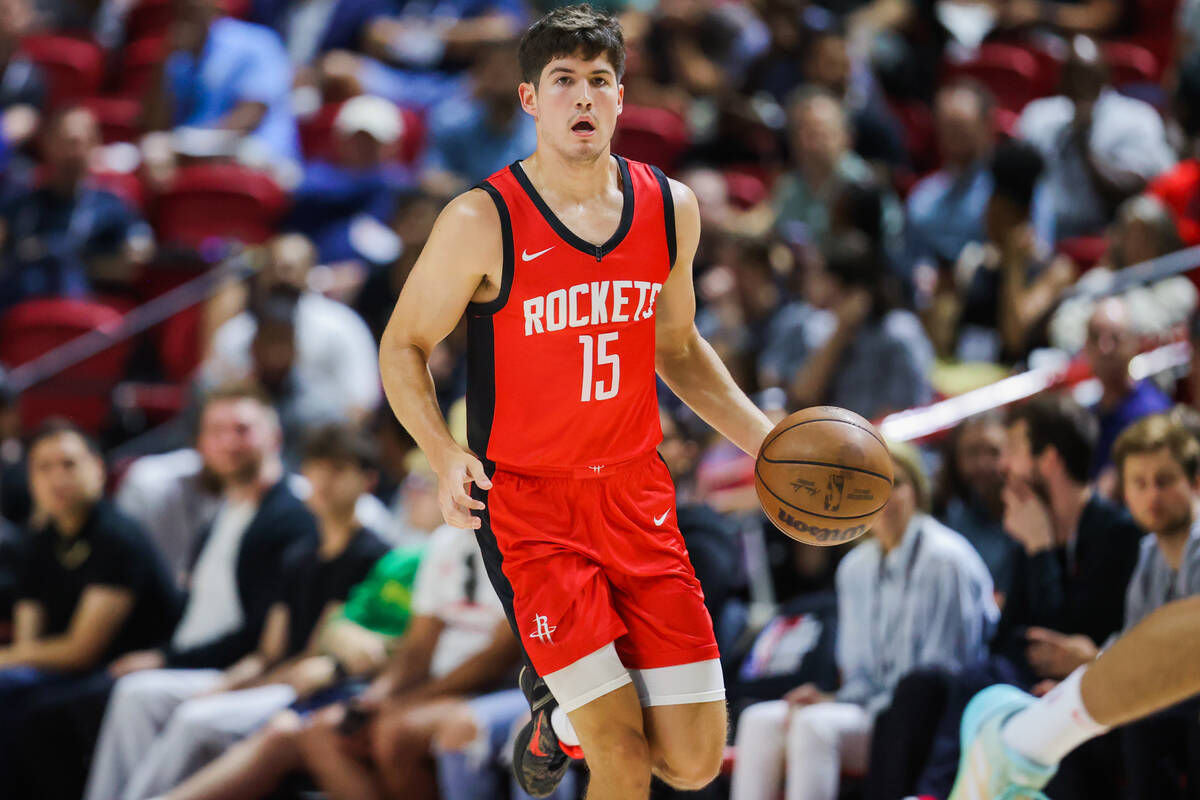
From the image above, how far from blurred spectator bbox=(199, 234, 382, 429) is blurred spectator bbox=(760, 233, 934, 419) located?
2497mm

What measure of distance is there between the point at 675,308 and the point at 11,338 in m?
6.61

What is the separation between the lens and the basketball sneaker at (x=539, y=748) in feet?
12.6

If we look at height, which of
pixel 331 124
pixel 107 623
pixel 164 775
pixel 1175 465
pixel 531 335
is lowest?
pixel 164 775

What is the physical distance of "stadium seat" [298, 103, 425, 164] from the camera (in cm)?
1086

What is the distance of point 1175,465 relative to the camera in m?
4.54

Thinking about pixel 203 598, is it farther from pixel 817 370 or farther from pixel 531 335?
pixel 531 335

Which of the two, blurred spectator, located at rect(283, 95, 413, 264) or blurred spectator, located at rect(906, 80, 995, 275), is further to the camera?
blurred spectator, located at rect(283, 95, 413, 264)

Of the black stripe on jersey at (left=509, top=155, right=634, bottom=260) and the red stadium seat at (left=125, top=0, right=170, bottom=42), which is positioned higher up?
the red stadium seat at (left=125, top=0, right=170, bottom=42)

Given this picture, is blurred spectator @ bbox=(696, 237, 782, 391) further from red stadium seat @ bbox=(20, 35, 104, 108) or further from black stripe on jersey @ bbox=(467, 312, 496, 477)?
red stadium seat @ bbox=(20, 35, 104, 108)

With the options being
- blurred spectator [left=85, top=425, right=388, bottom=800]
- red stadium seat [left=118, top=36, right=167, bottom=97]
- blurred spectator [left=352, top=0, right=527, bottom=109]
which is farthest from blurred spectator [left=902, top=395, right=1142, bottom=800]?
red stadium seat [left=118, top=36, right=167, bottom=97]

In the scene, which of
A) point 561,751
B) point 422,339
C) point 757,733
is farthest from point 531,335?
point 757,733

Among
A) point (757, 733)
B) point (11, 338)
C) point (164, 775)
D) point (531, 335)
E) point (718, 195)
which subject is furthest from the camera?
point (11, 338)

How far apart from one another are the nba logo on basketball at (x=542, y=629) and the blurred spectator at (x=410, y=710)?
2104mm

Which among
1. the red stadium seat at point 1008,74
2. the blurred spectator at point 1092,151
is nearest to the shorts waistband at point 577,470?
the blurred spectator at point 1092,151
